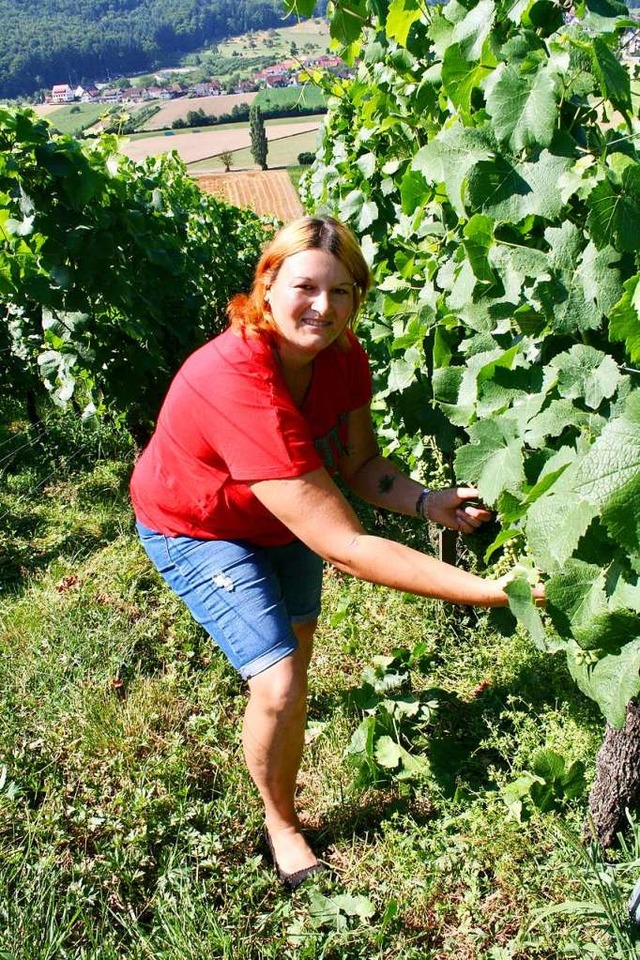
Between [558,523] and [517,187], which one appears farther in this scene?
[517,187]

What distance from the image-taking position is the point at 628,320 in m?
1.18

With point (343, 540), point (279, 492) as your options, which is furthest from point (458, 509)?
point (279, 492)

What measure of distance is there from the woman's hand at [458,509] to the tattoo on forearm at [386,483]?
15cm

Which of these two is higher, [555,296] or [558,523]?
[555,296]

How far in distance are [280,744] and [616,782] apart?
33.9 inches

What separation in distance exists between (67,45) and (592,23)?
3518 inches

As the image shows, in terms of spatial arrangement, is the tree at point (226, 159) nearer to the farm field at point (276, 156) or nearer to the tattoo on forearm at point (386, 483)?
the farm field at point (276, 156)

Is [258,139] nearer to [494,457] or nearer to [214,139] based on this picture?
[214,139]

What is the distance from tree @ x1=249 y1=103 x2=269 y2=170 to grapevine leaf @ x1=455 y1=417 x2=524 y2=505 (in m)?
38.7

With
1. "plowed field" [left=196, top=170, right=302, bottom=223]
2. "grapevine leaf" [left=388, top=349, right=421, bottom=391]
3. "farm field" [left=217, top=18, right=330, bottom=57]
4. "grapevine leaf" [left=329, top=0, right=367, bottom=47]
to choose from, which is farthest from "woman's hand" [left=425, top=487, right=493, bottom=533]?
"farm field" [left=217, top=18, right=330, bottom=57]

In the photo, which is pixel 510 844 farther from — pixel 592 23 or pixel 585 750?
pixel 592 23

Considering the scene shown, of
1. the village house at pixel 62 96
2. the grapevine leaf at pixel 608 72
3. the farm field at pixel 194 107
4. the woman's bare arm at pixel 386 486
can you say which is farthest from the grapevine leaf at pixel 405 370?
the village house at pixel 62 96

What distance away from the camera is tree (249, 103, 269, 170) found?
121 ft

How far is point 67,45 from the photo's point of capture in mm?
76188
